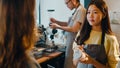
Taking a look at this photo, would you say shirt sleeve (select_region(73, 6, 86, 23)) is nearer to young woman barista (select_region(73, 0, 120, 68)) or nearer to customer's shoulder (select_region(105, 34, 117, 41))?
young woman barista (select_region(73, 0, 120, 68))

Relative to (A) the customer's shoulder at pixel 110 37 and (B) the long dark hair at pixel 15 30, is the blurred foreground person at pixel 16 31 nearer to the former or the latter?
(B) the long dark hair at pixel 15 30

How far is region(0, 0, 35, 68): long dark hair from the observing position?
2.24 ft

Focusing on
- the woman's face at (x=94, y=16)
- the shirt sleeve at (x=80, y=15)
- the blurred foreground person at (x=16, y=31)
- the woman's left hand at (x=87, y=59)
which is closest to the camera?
the blurred foreground person at (x=16, y=31)

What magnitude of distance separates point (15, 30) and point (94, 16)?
96 centimetres

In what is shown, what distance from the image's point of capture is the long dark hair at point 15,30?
68 centimetres

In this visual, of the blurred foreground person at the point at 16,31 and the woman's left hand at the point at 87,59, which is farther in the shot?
the woman's left hand at the point at 87,59

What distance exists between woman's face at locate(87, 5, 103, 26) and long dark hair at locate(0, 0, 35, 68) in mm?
896

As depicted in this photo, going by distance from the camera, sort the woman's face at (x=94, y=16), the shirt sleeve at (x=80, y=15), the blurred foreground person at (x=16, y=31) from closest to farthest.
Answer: the blurred foreground person at (x=16, y=31) → the woman's face at (x=94, y=16) → the shirt sleeve at (x=80, y=15)

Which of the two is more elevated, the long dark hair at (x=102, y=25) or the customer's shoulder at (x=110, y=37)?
the long dark hair at (x=102, y=25)

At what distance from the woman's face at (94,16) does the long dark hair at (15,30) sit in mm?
896

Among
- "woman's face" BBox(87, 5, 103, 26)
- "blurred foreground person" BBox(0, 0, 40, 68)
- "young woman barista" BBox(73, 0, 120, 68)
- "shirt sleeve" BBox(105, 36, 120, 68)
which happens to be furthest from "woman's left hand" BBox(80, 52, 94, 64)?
"blurred foreground person" BBox(0, 0, 40, 68)

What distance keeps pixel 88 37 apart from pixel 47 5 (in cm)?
142

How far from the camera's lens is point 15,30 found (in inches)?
27.5

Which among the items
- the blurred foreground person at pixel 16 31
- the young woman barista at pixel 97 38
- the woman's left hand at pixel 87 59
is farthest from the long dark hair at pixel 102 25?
the blurred foreground person at pixel 16 31
